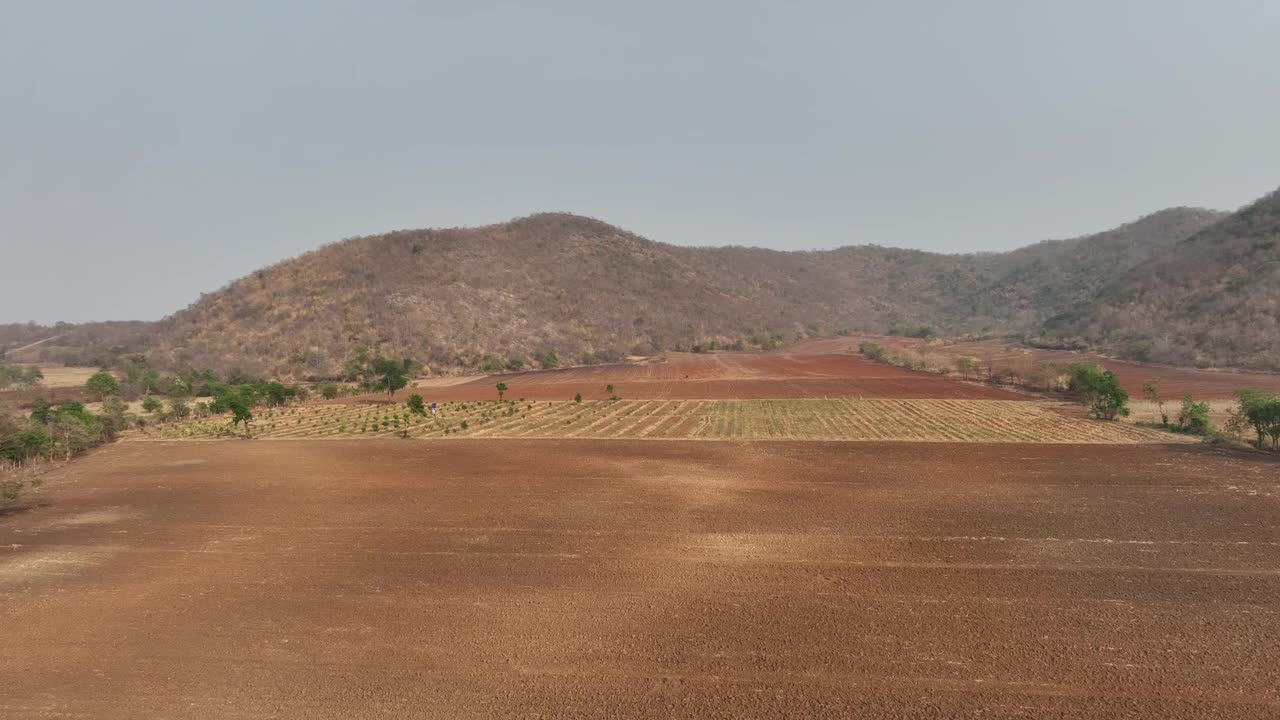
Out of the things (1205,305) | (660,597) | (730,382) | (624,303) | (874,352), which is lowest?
(660,597)

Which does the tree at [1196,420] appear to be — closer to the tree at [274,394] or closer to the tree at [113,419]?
the tree at [113,419]

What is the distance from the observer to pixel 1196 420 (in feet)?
96.9

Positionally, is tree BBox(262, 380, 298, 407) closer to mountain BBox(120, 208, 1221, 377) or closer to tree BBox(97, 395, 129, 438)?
tree BBox(97, 395, 129, 438)

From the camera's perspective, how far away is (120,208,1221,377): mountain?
9494cm

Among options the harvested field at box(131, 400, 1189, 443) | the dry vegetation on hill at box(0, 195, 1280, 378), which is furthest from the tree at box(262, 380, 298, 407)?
the dry vegetation on hill at box(0, 195, 1280, 378)

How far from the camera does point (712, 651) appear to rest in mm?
10094

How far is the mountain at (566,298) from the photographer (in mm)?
94938

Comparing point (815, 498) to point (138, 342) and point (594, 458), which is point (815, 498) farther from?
point (138, 342)

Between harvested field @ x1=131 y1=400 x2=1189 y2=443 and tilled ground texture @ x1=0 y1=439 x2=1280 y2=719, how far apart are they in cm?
888

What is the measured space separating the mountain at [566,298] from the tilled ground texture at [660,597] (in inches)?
2924

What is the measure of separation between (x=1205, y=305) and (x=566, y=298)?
97.7m

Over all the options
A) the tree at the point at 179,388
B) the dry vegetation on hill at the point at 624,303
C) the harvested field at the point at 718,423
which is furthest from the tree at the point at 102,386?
the harvested field at the point at 718,423

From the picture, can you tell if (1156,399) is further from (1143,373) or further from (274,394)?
(274,394)

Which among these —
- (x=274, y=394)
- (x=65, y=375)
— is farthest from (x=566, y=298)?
(x=65, y=375)
